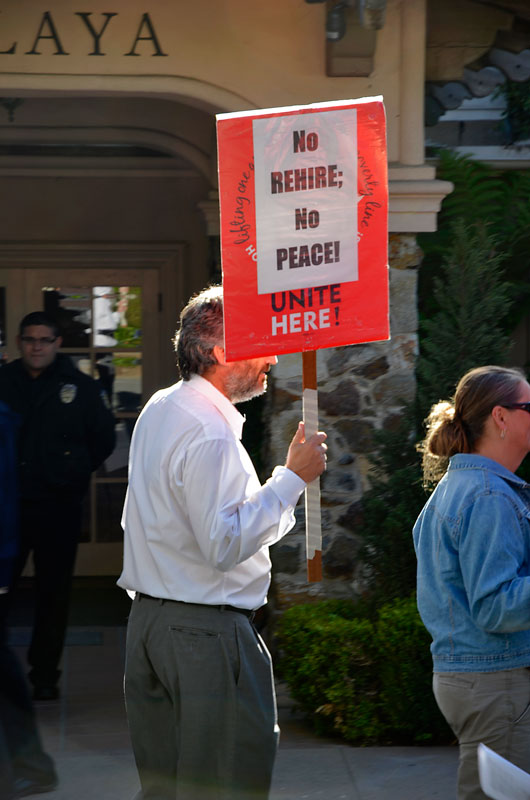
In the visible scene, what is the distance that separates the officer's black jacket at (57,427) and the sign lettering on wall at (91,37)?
4.79ft

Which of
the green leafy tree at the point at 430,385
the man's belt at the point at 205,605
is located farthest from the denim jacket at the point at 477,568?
the green leafy tree at the point at 430,385

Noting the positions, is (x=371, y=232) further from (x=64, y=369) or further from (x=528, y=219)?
(x=528, y=219)

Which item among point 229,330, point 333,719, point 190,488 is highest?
point 229,330

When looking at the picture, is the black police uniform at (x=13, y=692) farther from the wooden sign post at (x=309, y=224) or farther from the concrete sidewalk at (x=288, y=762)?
the wooden sign post at (x=309, y=224)

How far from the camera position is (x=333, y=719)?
4.84m

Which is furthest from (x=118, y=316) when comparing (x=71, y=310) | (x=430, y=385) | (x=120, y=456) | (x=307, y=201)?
(x=307, y=201)

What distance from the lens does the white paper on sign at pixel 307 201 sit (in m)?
3.08

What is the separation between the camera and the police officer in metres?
5.42

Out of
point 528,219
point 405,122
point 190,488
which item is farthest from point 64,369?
point 190,488

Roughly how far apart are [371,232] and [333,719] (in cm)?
249

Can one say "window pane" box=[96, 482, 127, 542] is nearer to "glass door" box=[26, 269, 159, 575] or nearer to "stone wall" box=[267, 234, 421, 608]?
"glass door" box=[26, 269, 159, 575]

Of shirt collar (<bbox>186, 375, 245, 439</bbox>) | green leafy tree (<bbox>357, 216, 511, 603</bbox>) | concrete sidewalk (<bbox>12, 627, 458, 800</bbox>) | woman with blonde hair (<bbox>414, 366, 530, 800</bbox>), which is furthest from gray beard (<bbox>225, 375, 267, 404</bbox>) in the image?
green leafy tree (<bbox>357, 216, 511, 603</bbox>)

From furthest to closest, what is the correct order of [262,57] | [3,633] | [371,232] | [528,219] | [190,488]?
[528,219]
[262,57]
[3,633]
[371,232]
[190,488]

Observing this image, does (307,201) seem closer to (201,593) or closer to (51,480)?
(201,593)
